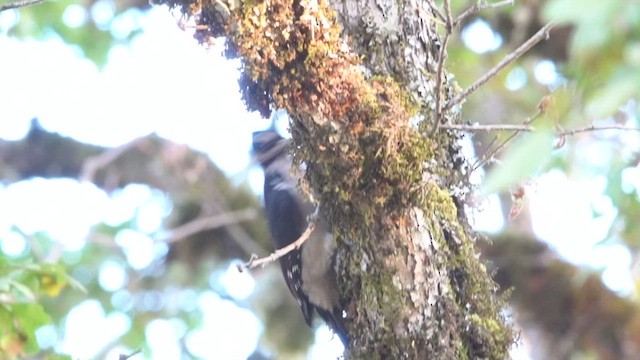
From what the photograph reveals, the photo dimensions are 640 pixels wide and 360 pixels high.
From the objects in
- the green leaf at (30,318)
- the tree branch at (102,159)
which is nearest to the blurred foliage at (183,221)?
the green leaf at (30,318)

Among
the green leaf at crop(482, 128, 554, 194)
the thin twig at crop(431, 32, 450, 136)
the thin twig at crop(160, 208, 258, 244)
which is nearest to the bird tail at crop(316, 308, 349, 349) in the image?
the thin twig at crop(431, 32, 450, 136)

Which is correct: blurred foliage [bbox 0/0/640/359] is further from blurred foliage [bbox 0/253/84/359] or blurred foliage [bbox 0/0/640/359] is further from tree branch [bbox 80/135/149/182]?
tree branch [bbox 80/135/149/182]

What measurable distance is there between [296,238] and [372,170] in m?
1.54

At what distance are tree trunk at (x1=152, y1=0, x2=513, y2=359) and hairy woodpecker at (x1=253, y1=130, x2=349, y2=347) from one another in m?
0.41

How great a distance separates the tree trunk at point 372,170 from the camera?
2240mm

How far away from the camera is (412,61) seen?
2.42 meters

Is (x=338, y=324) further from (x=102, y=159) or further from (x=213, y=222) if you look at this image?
(x=102, y=159)

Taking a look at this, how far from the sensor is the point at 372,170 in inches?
89.7

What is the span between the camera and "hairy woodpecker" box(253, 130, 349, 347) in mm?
3080

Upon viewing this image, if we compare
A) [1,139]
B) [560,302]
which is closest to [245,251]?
[1,139]

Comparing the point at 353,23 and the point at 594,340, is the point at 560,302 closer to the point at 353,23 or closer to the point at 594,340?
the point at 594,340

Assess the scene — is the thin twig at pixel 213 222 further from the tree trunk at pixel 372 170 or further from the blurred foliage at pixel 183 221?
the tree trunk at pixel 372 170

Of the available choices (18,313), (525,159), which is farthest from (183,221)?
(525,159)

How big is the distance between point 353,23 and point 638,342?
355cm
